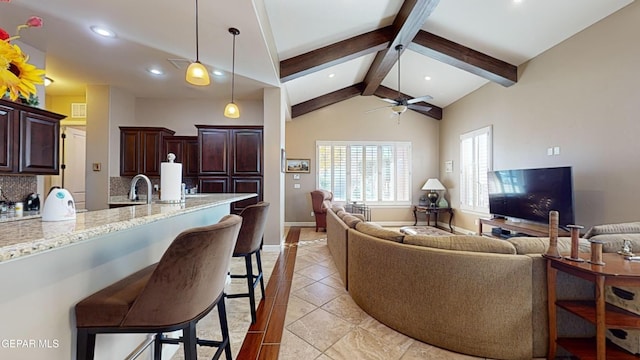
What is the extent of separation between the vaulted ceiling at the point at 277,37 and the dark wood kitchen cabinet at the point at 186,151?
0.86 metres

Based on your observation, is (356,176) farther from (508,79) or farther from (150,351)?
(150,351)

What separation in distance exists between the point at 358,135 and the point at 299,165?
5.99 ft

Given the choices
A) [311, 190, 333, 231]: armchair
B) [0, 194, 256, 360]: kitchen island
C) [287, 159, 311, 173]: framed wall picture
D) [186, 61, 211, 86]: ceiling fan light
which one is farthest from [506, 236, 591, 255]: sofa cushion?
[287, 159, 311, 173]: framed wall picture

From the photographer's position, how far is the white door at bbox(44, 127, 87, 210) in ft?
16.4

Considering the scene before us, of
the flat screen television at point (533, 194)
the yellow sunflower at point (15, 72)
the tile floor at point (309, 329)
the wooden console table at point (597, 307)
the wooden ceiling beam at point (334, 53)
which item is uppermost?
the wooden ceiling beam at point (334, 53)

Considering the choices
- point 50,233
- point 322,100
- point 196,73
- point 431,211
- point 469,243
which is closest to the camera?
point 50,233

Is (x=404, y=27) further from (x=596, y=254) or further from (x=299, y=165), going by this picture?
(x=299, y=165)

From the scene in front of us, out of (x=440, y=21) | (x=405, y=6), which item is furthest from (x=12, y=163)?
(x=440, y=21)

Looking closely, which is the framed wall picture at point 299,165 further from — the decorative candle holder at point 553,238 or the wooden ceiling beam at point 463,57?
the decorative candle holder at point 553,238

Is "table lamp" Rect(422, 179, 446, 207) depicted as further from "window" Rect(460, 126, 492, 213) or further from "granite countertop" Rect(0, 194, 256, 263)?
"granite countertop" Rect(0, 194, 256, 263)

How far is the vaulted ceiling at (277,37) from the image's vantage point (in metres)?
2.70

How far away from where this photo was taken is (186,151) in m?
5.09

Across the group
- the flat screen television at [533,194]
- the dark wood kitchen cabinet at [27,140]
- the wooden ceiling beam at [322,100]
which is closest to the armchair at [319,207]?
the wooden ceiling beam at [322,100]

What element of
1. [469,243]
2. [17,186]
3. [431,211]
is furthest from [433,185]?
[17,186]
